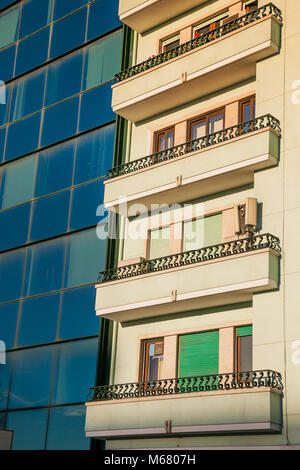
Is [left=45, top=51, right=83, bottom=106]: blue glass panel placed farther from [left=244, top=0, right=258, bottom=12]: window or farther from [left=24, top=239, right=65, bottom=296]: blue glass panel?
[left=244, top=0, right=258, bottom=12]: window

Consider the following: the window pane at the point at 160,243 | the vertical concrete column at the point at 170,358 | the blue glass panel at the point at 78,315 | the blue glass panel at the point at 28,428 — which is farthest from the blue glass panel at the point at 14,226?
the vertical concrete column at the point at 170,358

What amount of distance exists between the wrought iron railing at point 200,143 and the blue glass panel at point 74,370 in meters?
6.05

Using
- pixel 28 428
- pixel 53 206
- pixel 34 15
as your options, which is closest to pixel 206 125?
pixel 53 206

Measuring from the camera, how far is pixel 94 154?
26766mm

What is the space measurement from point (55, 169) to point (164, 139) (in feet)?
16.9

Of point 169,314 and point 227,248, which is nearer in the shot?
point 227,248

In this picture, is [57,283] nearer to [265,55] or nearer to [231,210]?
[231,210]

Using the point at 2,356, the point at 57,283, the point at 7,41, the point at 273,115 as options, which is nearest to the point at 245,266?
the point at 273,115

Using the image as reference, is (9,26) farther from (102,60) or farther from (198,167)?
(198,167)

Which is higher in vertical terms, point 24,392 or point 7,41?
point 7,41

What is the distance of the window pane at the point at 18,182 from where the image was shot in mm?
28562

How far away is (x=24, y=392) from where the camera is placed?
25.1m

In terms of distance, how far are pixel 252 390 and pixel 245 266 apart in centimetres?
343
